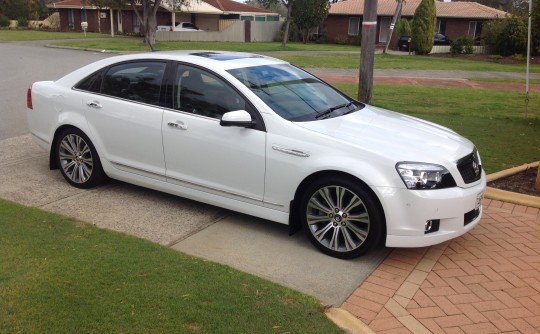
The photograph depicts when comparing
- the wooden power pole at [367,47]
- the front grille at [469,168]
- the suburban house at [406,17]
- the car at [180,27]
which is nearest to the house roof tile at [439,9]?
the suburban house at [406,17]

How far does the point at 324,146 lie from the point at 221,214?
4.96 feet

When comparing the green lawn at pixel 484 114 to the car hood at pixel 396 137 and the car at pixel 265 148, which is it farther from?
the car at pixel 265 148

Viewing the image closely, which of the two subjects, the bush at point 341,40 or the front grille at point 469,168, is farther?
the bush at point 341,40

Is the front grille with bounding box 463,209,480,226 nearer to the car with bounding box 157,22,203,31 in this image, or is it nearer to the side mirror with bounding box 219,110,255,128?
the side mirror with bounding box 219,110,255,128

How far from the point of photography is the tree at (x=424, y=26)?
36719 millimetres

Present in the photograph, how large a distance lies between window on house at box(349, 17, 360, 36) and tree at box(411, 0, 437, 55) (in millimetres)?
12193

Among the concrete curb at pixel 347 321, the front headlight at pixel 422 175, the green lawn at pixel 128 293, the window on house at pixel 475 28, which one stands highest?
the window on house at pixel 475 28

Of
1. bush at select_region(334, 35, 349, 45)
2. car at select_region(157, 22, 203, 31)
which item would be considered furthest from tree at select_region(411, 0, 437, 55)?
car at select_region(157, 22, 203, 31)

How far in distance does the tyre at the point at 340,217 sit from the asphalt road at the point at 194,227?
5.4 inches

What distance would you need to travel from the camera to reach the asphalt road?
14.1 ft

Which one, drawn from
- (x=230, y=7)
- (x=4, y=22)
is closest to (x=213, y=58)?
(x=230, y=7)

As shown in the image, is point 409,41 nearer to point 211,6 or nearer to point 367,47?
point 211,6

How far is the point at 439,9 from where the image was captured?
4797 cm

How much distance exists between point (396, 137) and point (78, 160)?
353cm
